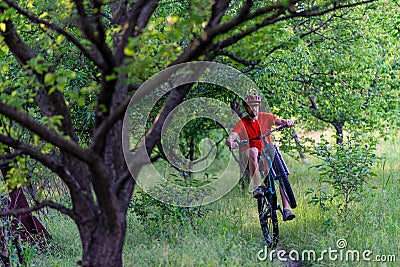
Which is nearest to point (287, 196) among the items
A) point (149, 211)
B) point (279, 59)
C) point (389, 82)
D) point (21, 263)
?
point (149, 211)

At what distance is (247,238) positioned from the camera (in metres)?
8.67

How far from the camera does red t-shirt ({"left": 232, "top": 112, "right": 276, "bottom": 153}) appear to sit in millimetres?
8172

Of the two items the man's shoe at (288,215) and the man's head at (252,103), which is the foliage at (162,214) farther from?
the man's head at (252,103)

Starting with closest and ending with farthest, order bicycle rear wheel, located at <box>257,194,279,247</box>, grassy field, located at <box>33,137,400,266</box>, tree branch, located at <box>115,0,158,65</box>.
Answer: tree branch, located at <box>115,0,158,65</box> < grassy field, located at <box>33,137,400,266</box> < bicycle rear wheel, located at <box>257,194,279,247</box>

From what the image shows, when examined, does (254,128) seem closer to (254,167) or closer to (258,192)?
(254,167)

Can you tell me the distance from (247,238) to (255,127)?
1695 millimetres

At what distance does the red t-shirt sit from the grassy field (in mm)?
1393

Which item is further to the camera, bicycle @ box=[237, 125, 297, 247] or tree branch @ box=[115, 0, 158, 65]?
bicycle @ box=[237, 125, 297, 247]

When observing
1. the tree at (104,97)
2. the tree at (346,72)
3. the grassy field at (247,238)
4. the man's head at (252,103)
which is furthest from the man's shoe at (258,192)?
the tree at (346,72)

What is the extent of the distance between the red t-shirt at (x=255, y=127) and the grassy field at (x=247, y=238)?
1.39 m

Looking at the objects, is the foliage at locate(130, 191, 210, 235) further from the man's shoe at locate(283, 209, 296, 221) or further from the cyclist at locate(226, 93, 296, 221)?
the man's shoe at locate(283, 209, 296, 221)

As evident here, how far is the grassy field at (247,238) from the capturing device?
24.2ft

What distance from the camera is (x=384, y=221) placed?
859 centimetres

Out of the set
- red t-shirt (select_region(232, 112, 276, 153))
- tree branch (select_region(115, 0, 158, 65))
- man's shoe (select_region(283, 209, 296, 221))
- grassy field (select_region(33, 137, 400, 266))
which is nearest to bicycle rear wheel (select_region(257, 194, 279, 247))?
grassy field (select_region(33, 137, 400, 266))
